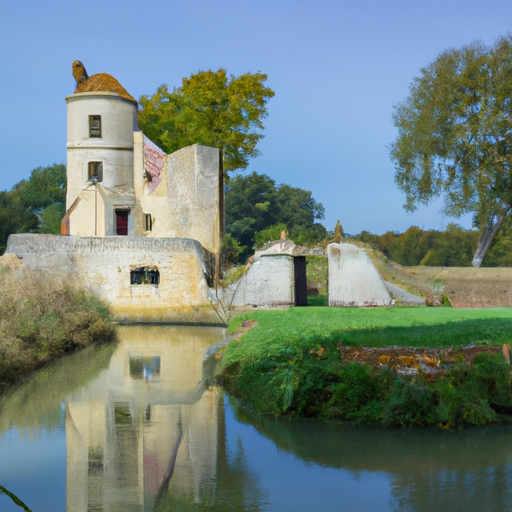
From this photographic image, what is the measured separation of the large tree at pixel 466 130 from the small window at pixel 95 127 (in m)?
13.2

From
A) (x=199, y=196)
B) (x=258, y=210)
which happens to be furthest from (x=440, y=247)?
(x=199, y=196)

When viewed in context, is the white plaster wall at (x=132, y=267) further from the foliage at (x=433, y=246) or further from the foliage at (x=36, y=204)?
the foliage at (x=433, y=246)

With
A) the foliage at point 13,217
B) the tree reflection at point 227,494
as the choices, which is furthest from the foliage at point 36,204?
the tree reflection at point 227,494

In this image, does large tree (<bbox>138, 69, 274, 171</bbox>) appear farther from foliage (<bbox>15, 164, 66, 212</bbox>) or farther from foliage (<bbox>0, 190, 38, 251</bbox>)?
foliage (<bbox>15, 164, 66, 212</bbox>)

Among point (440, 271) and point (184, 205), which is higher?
point (184, 205)

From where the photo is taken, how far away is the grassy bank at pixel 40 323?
15.5 metres

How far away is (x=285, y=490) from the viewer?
8250 millimetres

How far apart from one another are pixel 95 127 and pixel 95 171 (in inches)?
75.6

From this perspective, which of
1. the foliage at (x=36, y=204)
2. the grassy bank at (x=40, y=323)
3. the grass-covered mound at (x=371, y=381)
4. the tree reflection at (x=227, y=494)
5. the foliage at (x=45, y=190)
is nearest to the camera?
the tree reflection at (x=227, y=494)

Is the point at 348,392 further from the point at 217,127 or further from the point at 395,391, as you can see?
the point at 217,127

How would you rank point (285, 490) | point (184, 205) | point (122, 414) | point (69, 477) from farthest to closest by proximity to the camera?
point (184, 205) < point (122, 414) < point (69, 477) < point (285, 490)

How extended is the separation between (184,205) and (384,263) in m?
10.0

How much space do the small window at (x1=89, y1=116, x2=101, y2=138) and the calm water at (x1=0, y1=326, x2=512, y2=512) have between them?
22698mm

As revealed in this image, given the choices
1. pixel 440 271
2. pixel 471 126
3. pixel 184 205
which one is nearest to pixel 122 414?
pixel 440 271
